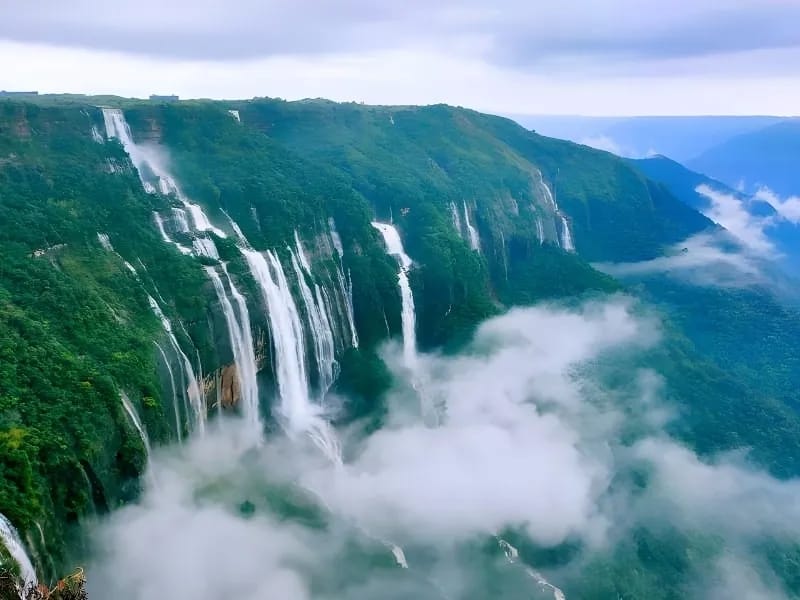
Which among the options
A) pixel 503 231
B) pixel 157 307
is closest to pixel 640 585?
pixel 157 307

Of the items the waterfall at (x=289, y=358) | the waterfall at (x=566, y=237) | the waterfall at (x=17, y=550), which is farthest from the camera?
the waterfall at (x=566, y=237)

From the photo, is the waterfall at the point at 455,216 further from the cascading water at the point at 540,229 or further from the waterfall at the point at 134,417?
the waterfall at the point at 134,417

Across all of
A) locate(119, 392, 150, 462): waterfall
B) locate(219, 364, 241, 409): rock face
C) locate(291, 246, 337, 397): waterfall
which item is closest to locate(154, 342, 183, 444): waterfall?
locate(119, 392, 150, 462): waterfall

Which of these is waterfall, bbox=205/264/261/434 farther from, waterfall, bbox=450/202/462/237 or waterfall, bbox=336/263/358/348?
waterfall, bbox=450/202/462/237

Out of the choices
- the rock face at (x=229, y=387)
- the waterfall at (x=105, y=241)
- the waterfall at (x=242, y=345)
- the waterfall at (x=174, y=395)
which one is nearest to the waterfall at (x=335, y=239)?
the waterfall at (x=242, y=345)

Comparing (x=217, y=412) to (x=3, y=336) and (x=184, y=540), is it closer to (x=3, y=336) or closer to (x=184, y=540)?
(x=184, y=540)

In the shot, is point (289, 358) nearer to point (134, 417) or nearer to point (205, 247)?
point (205, 247)

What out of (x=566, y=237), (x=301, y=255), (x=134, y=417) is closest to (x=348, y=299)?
(x=301, y=255)
